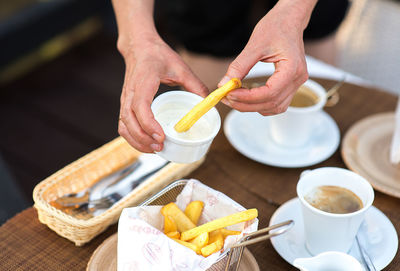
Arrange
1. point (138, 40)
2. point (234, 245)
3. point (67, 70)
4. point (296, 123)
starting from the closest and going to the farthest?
1. point (234, 245)
2. point (138, 40)
3. point (296, 123)
4. point (67, 70)

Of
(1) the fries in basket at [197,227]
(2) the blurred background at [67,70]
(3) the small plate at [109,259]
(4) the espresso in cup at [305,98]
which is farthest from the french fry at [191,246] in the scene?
(2) the blurred background at [67,70]

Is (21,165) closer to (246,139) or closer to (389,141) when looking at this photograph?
(246,139)

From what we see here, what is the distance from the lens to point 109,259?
0.84 meters

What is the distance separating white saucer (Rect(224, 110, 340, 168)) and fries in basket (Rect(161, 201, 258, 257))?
322mm

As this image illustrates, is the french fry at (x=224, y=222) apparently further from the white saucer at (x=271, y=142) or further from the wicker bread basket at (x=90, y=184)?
the white saucer at (x=271, y=142)

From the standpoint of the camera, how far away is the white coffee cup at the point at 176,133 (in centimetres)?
82

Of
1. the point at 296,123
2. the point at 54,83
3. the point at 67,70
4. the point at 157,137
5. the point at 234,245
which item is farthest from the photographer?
the point at 67,70

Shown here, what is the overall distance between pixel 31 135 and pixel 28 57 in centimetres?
62

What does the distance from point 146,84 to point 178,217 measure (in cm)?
25

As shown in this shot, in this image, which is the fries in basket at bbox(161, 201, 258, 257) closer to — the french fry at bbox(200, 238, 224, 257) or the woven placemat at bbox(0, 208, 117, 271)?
the french fry at bbox(200, 238, 224, 257)

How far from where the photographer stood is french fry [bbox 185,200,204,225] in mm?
829

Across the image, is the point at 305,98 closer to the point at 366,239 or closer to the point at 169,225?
the point at 366,239

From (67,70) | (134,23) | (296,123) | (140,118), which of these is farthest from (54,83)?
(140,118)

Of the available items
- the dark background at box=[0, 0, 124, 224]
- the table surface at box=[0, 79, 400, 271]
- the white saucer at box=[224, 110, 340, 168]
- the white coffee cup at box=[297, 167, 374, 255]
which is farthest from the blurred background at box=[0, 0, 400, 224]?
the white coffee cup at box=[297, 167, 374, 255]
